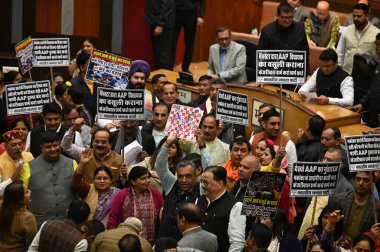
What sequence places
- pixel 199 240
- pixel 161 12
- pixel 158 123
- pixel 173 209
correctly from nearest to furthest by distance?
1. pixel 199 240
2. pixel 173 209
3. pixel 158 123
4. pixel 161 12

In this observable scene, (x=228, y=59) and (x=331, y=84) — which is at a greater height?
(x=228, y=59)

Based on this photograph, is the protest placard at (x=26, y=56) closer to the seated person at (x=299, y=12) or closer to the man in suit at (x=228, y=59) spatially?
the man in suit at (x=228, y=59)

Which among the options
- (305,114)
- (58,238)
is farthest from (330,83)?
(58,238)

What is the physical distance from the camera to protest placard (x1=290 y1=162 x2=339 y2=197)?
1058 centimetres

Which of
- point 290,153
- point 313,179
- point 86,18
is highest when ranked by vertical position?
point 86,18

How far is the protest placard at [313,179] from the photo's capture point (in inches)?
416

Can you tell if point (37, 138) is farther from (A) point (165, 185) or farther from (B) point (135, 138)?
(A) point (165, 185)

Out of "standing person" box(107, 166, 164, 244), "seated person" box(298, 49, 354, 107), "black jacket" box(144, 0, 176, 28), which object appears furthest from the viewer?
"black jacket" box(144, 0, 176, 28)

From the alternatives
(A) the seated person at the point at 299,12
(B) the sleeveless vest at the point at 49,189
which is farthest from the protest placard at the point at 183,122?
(A) the seated person at the point at 299,12

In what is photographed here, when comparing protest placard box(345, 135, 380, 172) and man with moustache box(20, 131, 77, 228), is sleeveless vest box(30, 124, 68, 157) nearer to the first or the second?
man with moustache box(20, 131, 77, 228)

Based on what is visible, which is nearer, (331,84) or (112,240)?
(112,240)

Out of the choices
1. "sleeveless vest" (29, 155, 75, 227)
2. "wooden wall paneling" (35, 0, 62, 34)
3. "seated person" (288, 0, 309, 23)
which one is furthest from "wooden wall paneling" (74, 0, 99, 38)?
"sleeveless vest" (29, 155, 75, 227)

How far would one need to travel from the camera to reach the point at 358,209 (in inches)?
432

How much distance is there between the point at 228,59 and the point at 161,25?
1.53m
